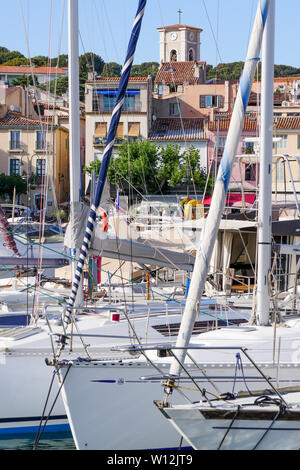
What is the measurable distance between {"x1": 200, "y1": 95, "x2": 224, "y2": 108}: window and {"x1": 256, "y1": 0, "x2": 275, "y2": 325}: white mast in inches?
1643

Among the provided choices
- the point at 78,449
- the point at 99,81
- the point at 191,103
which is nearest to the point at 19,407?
the point at 78,449

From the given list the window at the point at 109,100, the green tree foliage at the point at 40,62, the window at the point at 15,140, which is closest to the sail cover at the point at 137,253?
the window at the point at 109,100

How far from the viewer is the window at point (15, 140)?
2041 inches

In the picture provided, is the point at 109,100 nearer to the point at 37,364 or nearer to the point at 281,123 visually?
the point at 281,123

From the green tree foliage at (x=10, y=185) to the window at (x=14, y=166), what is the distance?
171 centimetres

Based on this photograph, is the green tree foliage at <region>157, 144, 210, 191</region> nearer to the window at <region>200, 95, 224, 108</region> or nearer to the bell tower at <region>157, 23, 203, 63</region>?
the window at <region>200, 95, 224, 108</region>

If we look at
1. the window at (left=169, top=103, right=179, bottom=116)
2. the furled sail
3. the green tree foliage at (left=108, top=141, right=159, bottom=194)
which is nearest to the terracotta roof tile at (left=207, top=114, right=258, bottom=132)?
the green tree foliage at (left=108, top=141, right=159, bottom=194)

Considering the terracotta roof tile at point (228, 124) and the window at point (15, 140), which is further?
the window at point (15, 140)

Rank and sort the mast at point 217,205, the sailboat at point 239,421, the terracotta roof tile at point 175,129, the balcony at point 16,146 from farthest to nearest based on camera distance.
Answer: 1. the balcony at point 16,146
2. the terracotta roof tile at point 175,129
3. the mast at point 217,205
4. the sailboat at point 239,421

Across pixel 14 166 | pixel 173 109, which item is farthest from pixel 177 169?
pixel 14 166

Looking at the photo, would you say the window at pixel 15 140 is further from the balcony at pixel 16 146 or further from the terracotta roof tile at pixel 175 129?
the terracotta roof tile at pixel 175 129

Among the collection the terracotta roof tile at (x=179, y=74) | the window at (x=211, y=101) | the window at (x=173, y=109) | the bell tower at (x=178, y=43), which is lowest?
the window at (x=173, y=109)

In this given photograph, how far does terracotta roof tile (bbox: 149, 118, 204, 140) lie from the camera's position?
49094 millimetres

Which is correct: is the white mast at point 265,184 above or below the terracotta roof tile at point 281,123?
below
